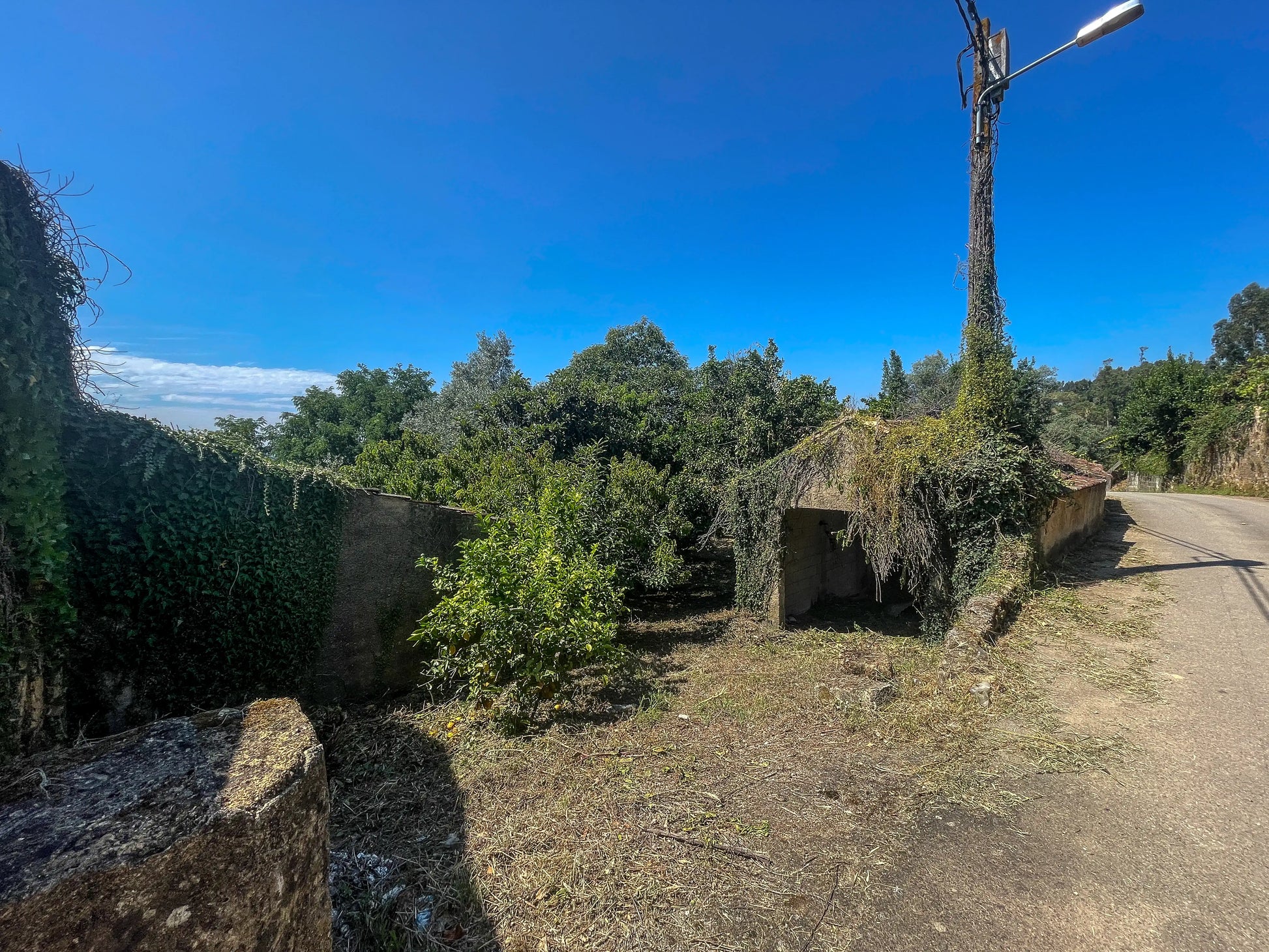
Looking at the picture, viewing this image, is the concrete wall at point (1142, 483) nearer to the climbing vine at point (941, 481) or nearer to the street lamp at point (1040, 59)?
the climbing vine at point (941, 481)

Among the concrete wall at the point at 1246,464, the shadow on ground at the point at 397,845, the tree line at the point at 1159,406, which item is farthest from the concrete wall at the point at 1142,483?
the shadow on ground at the point at 397,845

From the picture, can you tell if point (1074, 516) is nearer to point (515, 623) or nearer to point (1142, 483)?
point (515, 623)

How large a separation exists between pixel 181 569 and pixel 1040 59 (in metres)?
11.0

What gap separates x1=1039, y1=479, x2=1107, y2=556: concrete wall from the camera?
856cm

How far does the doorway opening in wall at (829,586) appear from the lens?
9.12 m

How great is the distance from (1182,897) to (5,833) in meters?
4.98

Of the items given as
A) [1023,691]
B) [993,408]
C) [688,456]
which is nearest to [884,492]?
[993,408]

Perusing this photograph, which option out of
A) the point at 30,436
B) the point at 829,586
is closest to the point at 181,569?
the point at 30,436

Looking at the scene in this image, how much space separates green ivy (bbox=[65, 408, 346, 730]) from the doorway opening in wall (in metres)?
6.72

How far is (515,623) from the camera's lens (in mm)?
4832

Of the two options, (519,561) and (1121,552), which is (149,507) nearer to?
(519,561)

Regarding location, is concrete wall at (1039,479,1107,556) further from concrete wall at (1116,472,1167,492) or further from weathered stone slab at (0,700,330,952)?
concrete wall at (1116,472,1167,492)

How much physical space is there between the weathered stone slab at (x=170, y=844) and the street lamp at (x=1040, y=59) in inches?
386

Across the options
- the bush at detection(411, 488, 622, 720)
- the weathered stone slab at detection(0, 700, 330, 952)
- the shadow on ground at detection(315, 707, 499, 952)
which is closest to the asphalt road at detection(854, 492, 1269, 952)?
the shadow on ground at detection(315, 707, 499, 952)
